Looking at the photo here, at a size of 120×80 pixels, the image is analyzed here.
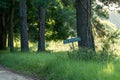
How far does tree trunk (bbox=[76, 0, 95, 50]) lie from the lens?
695 inches

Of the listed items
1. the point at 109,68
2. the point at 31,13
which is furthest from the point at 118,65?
the point at 31,13

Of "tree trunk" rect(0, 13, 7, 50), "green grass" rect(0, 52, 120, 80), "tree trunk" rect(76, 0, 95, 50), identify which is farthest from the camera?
"tree trunk" rect(0, 13, 7, 50)

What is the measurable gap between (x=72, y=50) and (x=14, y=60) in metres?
5.19

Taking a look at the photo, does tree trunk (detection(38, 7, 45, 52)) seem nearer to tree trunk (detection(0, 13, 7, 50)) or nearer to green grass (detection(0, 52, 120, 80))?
tree trunk (detection(0, 13, 7, 50))

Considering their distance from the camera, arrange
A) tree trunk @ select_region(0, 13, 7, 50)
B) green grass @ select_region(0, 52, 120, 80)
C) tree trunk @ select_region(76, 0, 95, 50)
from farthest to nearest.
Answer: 1. tree trunk @ select_region(0, 13, 7, 50)
2. tree trunk @ select_region(76, 0, 95, 50)
3. green grass @ select_region(0, 52, 120, 80)

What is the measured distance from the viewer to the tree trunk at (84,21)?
17.6m

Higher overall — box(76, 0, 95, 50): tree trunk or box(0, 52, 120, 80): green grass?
box(76, 0, 95, 50): tree trunk

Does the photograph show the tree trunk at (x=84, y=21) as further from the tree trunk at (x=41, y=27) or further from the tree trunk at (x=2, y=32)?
the tree trunk at (x=2, y=32)

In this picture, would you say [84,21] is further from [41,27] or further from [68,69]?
[41,27]

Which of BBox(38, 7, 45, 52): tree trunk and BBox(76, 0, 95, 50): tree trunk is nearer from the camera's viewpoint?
BBox(76, 0, 95, 50): tree trunk

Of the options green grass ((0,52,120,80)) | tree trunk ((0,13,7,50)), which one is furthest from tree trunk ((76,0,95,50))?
tree trunk ((0,13,7,50))

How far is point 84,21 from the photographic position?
17.8m

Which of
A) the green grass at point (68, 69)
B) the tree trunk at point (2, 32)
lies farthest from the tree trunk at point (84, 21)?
the tree trunk at point (2, 32)

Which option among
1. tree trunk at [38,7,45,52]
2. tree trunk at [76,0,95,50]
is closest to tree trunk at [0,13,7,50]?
tree trunk at [38,7,45,52]
